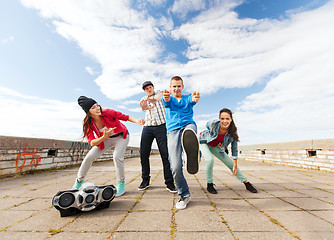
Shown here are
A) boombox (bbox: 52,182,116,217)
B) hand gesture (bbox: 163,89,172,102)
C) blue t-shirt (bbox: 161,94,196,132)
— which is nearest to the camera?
boombox (bbox: 52,182,116,217)

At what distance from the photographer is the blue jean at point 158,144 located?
320 centimetres

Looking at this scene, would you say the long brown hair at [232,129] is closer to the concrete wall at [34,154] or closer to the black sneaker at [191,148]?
the black sneaker at [191,148]

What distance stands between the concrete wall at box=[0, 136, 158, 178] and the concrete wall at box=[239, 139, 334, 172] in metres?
9.22

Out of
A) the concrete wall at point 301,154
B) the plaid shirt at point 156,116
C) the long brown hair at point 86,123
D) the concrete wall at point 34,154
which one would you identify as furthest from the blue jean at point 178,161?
the concrete wall at point 301,154

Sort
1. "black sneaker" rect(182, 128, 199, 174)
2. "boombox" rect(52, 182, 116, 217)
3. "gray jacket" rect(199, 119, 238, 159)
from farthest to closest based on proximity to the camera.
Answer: "gray jacket" rect(199, 119, 238, 159) → "black sneaker" rect(182, 128, 199, 174) → "boombox" rect(52, 182, 116, 217)

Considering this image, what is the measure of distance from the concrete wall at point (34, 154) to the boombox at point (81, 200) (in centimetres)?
388

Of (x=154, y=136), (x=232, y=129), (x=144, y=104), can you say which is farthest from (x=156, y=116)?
(x=232, y=129)

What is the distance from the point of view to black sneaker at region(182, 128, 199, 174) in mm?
2127

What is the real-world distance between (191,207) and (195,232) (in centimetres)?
65

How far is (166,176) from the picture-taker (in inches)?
125

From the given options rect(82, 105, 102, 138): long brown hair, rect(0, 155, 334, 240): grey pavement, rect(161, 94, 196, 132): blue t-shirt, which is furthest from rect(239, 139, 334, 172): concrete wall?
rect(82, 105, 102, 138): long brown hair

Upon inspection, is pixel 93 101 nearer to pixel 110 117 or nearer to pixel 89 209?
pixel 110 117

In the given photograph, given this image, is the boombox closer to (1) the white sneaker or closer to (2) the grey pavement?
(2) the grey pavement

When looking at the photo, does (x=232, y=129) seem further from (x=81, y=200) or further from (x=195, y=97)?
(x=81, y=200)
